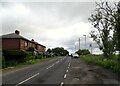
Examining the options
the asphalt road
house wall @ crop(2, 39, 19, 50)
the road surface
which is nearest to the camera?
the road surface

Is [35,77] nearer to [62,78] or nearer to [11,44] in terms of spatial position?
[62,78]

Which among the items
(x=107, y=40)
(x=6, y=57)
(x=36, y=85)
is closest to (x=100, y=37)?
(x=107, y=40)

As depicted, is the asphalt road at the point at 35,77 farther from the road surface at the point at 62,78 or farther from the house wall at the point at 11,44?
the house wall at the point at 11,44

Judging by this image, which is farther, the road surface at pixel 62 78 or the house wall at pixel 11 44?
the house wall at pixel 11 44

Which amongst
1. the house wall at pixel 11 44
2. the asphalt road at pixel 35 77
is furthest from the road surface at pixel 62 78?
the house wall at pixel 11 44

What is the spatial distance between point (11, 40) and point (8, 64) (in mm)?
27543

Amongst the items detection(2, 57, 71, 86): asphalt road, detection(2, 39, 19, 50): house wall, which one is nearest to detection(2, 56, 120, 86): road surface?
detection(2, 57, 71, 86): asphalt road

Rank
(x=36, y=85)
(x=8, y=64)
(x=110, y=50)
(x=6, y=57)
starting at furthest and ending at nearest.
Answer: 1. (x=110, y=50)
2. (x=6, y=57)
3. (x=8, y=64)
4. (x=36, y=85)

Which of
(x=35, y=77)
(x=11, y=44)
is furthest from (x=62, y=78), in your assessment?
(x=11, y=44)

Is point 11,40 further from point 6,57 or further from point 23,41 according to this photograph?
point 6,57

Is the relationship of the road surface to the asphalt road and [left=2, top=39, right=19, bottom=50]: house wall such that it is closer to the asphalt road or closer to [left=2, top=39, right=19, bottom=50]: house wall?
the asphalt road

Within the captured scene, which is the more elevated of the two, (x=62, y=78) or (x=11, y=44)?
(x=11, y=44)

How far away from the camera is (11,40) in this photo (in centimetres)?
6103

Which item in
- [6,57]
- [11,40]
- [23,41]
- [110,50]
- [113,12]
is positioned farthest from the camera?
[23,41]
